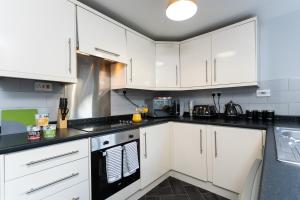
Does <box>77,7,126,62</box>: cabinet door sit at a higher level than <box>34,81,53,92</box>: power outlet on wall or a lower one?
higher

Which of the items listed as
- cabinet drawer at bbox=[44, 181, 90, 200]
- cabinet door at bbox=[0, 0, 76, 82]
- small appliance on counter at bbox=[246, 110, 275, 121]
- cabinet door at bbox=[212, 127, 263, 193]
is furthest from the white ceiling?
cabinet drawer at bbox=[44, 181, 90, 200]

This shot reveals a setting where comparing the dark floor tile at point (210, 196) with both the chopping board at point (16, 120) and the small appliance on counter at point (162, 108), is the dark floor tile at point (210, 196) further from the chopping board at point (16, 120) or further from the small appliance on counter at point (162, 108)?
the chopping board at point (16, 120)

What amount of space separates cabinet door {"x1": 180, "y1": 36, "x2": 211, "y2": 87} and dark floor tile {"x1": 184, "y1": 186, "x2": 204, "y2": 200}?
133 cm

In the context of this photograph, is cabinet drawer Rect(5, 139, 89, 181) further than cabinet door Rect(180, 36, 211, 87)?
No

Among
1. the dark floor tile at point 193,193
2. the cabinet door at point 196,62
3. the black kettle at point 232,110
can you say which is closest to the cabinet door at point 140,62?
the cabinet door at point 196,62

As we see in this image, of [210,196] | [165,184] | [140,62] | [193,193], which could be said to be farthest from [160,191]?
[140,62]

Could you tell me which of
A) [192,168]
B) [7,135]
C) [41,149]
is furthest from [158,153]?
[7,135]

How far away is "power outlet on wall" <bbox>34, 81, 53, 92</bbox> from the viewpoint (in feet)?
4.97

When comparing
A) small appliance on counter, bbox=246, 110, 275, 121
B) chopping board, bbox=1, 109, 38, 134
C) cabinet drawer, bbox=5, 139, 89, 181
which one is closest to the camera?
cabinet drawer, bbox=5, 139, 89, 181

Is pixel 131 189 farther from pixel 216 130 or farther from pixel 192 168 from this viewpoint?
pixel 216 130

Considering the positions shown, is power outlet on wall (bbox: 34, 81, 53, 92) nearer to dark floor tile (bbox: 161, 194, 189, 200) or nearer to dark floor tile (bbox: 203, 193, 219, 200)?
dark floor tile (bbox: 161, 194, 189, 200)

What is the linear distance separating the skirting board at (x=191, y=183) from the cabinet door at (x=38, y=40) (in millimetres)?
1420

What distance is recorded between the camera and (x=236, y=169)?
5.62 feet

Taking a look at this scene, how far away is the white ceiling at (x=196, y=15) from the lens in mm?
1680
